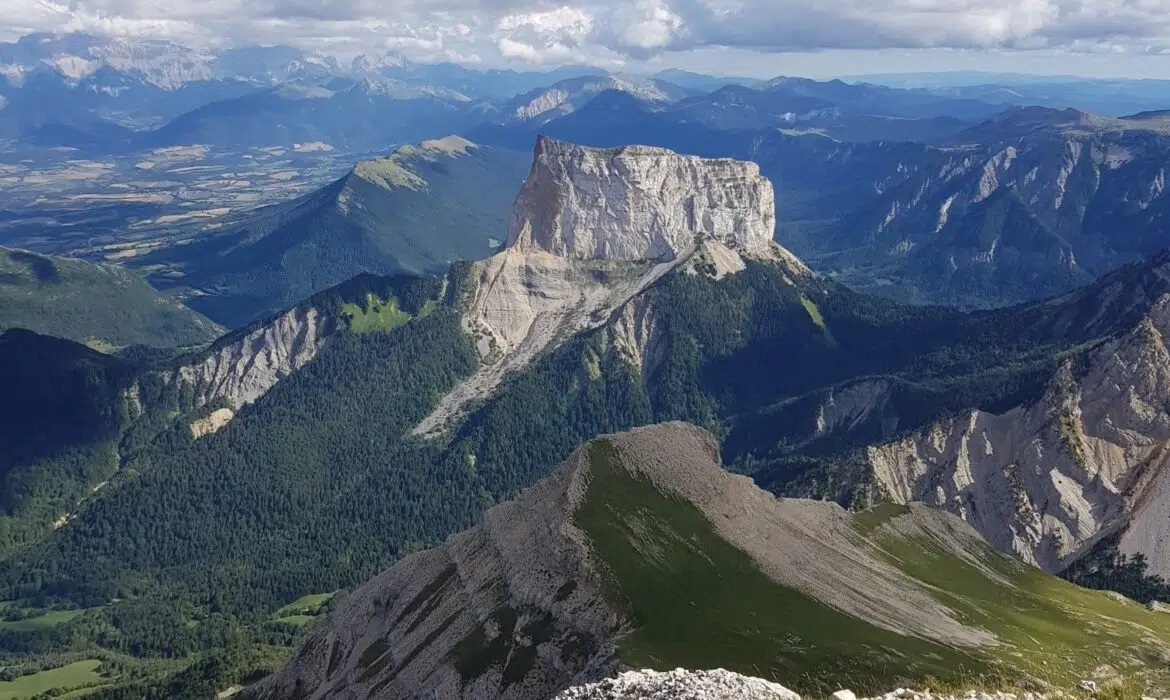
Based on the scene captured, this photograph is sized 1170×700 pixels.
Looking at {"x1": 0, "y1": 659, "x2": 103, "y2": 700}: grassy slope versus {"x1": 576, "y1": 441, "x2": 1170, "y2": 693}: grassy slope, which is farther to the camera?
{"x1": 0, "y1": 659, "x2": 103, "y2": 700}: grassy slope

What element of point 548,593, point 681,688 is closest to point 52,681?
point 548,593

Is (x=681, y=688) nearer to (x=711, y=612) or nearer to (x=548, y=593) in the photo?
(x=711, y=612)

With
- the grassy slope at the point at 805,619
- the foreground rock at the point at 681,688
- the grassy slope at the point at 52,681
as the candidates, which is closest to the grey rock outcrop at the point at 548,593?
the grassy slope at the point at 805,619

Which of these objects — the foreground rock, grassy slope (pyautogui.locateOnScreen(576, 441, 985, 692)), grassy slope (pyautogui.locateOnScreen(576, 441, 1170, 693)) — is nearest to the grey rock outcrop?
grassy slope (pyautogui.locateOnScreen(576, 441, 985, 692))

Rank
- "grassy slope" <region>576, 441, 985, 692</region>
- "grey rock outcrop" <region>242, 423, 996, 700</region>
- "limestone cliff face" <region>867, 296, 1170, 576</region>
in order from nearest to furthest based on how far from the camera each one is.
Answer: "grassy slope" <region>576, 441, 985, 692</region>
"grey rock outcrop" <region>242, 423, 996, 700</region>
"limestone cliff face" <region>867, 296, 1170, 576</region>

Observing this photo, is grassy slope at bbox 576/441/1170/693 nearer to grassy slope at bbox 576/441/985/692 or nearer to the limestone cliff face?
grassy slope at bbox 576/441/985/692

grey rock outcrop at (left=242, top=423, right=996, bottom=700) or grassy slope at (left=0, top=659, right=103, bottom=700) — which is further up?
grey rock outcrop at (left=242, top=423, right=996, bottom=700)
